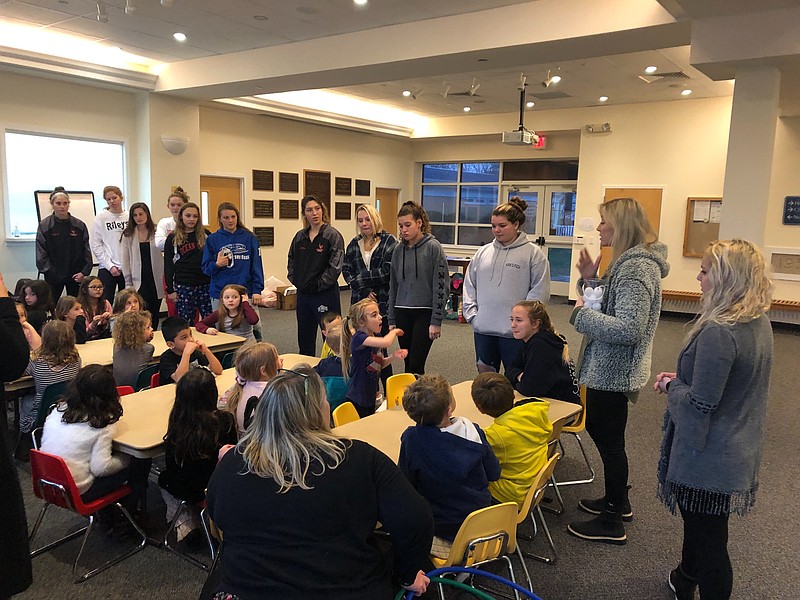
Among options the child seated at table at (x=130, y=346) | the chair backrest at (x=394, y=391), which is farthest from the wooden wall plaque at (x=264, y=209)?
the chair backrest at (x=394, y=391)

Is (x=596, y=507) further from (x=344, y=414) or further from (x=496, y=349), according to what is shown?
(x=344, y=414)

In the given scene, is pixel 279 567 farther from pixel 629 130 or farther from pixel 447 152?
A: pixel 447 152

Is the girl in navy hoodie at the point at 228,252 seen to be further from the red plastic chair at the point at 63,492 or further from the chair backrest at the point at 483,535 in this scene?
the chair backrest at the point at 483,535

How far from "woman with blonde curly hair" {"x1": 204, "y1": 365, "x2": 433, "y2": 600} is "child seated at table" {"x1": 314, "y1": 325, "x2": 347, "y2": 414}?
5.40 ft

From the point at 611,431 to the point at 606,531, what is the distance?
53cm

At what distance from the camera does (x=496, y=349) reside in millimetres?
3607

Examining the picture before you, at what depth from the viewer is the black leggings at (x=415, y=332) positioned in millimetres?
3994

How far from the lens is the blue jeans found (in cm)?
348

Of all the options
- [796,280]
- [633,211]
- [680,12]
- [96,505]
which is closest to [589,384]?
[633,211]

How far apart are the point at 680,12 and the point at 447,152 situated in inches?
311

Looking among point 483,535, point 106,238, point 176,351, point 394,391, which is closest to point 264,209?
point 106,238

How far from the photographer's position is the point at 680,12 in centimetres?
449

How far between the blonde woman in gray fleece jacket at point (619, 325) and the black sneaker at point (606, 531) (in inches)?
6.2

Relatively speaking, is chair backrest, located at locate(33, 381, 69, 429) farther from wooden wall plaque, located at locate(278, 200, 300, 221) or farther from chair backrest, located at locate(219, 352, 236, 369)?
wooden wall plaque, located at locate(278, 200, 300, 221)
